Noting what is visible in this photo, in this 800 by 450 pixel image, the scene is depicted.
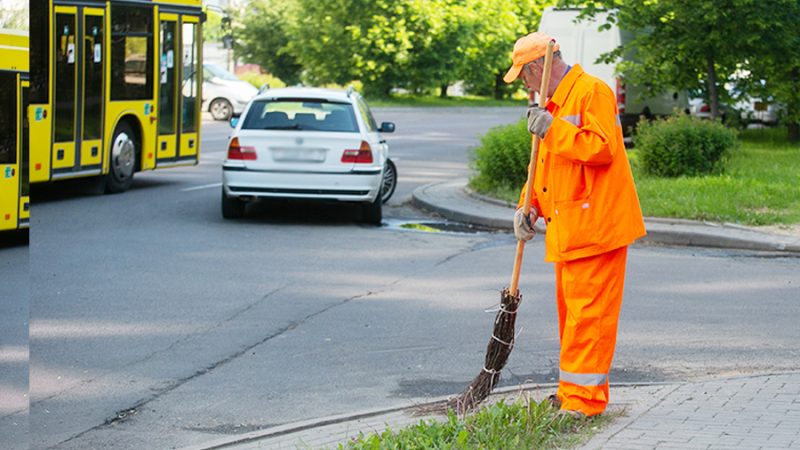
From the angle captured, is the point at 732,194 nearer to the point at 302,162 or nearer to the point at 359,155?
the point at 359,155

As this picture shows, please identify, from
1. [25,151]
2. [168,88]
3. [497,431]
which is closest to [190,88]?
[168,88]

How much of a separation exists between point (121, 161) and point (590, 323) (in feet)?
40.9

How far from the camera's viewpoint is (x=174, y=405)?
263 inches

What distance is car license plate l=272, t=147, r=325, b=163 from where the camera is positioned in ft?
45.2

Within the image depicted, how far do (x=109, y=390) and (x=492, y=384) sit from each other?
2.24 m

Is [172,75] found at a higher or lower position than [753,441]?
higher

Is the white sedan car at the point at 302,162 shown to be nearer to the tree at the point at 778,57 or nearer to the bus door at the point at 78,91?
the bus door at the point at 78,91

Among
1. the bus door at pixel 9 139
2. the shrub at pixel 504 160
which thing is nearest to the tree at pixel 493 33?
the shrub at pixel 504 160

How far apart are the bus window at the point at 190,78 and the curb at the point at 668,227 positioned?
4.41 meters

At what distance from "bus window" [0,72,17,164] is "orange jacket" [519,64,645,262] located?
7.61 ft

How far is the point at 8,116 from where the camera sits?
4.49m

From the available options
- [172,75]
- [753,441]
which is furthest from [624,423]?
[172,75]

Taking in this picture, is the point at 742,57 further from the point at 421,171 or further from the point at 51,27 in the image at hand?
the point at 51,27

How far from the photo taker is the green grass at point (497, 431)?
17.4ft
